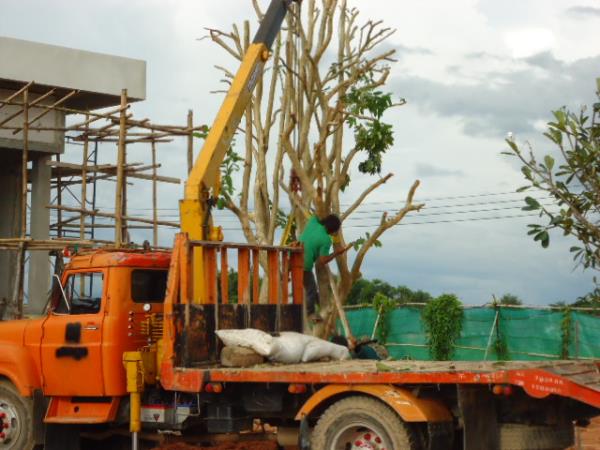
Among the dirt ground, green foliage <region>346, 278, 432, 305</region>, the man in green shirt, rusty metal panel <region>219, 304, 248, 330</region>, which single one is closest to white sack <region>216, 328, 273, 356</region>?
rusty metal panel <region>219, 304, 248, 330</region>

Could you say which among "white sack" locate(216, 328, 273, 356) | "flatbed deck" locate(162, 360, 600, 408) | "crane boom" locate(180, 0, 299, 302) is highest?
"crane boom" locate(180, 0, 299, 302)

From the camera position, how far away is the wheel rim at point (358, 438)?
807 centimetres

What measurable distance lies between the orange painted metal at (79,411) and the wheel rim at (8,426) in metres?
0.45

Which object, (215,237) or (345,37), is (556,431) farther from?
(345,37)

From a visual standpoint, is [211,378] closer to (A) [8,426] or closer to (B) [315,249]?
(A) [8,426]

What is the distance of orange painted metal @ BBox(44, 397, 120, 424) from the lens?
977 centimetres

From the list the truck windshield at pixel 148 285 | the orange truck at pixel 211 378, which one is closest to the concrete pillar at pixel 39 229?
the orange truck at pixel 211 378

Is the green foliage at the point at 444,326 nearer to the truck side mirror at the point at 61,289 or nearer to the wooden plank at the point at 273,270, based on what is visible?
the wooden plank at the point at 273,270

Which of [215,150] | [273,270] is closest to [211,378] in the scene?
[273,270]

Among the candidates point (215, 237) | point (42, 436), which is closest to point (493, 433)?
point (215, 237)

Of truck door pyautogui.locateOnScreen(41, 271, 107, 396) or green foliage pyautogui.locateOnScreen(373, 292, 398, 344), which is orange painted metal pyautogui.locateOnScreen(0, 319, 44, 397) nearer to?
truck door pyautogui.locateOnScreen(41, 271, 107, 396)

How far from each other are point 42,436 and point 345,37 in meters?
7.54

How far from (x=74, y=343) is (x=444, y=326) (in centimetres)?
1411

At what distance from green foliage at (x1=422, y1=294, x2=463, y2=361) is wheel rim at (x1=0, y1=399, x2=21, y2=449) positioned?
549 inches
